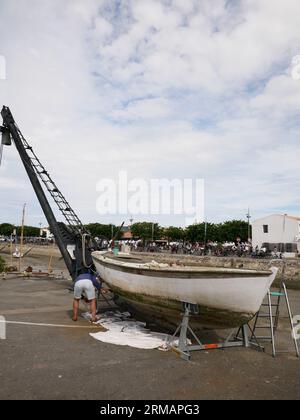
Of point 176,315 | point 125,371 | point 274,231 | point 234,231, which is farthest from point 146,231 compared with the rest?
point 125,371

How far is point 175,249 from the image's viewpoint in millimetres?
43375

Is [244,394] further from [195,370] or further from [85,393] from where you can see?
[85,393]

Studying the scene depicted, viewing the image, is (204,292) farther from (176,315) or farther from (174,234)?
(174,234)

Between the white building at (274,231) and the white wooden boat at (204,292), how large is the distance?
41902 mm

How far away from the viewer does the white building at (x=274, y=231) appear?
47.1m

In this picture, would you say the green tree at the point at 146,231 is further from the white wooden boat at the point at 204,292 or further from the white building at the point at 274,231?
the white wooden boat at the point at 204,292

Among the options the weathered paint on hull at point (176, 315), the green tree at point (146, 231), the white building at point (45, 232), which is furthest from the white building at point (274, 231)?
the white building at point (45, 232)

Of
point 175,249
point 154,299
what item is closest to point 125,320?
point 154,299

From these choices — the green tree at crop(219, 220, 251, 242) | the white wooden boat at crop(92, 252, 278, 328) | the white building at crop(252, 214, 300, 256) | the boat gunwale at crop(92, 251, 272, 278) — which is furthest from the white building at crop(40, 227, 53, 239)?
the white wooden boat at crop(92, 252, 278, 328)

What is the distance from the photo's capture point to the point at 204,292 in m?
5.95

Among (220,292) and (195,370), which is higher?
(220,292)

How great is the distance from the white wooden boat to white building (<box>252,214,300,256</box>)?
41.9 metres

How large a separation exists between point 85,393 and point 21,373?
1.26 metres

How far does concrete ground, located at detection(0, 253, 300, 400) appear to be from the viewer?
441 centimetres
